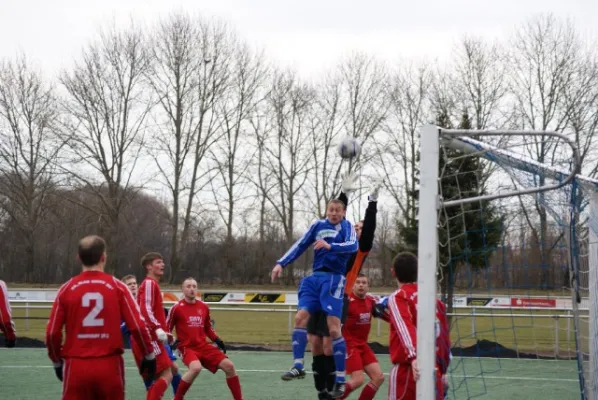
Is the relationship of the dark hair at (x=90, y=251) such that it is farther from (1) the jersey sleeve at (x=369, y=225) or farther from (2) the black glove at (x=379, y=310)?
(2) the black glove at (x=379, y=310)

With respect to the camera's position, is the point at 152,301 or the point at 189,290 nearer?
the point at 152,301

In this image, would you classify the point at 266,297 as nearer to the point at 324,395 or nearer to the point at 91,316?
the point at 324,395

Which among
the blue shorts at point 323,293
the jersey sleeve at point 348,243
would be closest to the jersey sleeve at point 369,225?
the jersey sleeve at point 348,243

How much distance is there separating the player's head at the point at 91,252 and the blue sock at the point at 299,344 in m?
3.04

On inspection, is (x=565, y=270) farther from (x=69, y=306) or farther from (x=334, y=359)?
(x=69, y=306)

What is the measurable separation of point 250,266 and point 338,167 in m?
8.29

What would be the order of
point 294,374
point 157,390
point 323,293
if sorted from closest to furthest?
point 294,374, point 323,293, point 157,390

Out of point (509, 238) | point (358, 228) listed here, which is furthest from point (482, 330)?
point (358, 228)

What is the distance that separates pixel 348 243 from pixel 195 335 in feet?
9.45

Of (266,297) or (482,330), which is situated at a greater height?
(266,297)

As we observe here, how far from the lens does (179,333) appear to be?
34.7 ft

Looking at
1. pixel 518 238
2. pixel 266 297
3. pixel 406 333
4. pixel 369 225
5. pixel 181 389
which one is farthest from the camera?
pixel 266 297

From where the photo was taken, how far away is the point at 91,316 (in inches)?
239

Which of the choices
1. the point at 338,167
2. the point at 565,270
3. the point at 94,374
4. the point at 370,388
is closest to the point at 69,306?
the point at 94,374
